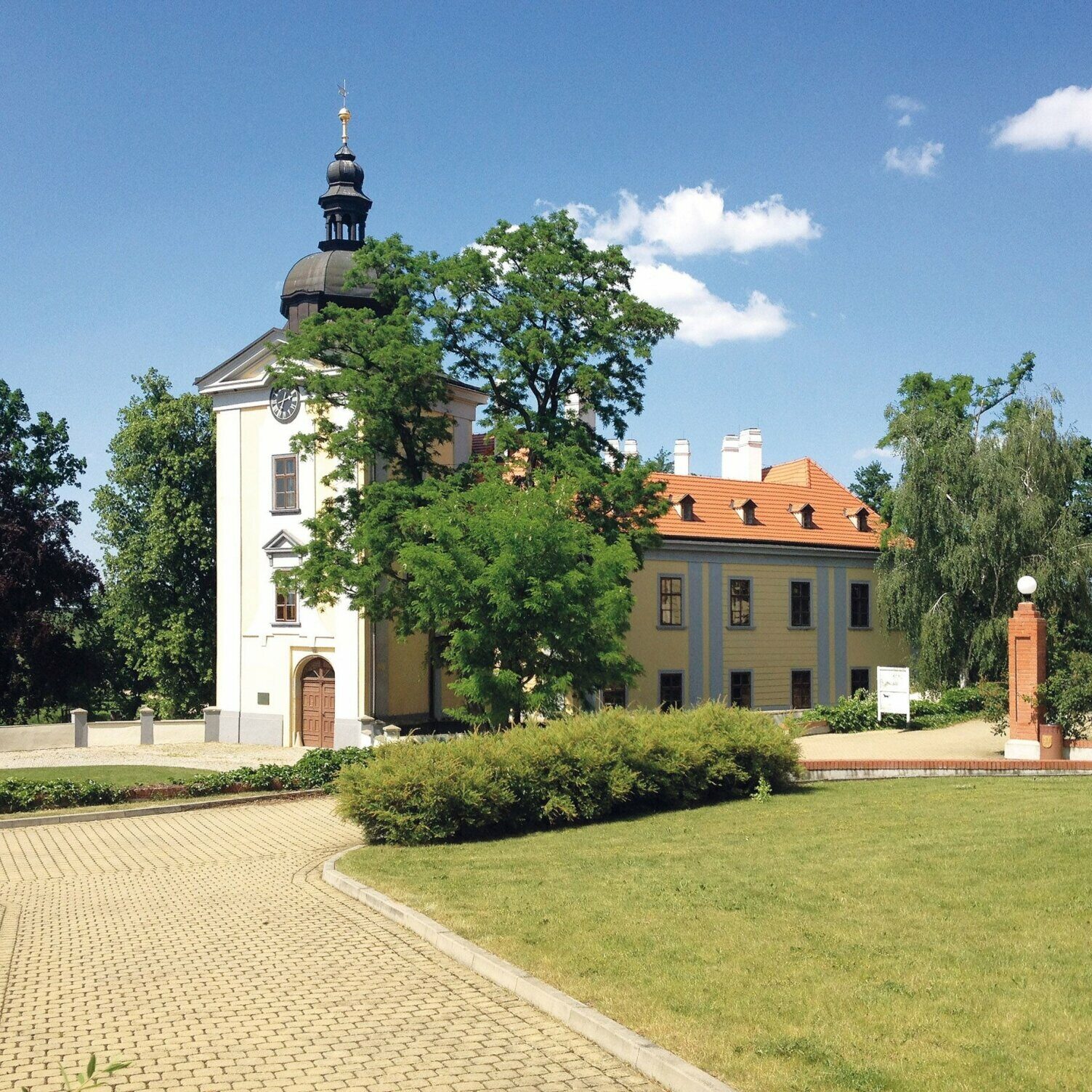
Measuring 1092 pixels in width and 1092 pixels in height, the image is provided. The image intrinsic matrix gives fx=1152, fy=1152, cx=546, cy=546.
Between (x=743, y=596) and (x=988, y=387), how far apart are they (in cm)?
1242

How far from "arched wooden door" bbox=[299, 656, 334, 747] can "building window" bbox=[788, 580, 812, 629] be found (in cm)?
1574

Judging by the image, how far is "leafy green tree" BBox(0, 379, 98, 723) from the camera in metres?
38.8

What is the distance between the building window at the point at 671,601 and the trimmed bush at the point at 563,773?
1763cm

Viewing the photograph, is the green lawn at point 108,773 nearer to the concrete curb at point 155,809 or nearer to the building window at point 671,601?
the concrete curb at point 155,809

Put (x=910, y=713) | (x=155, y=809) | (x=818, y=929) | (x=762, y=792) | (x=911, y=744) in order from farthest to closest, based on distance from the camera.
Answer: (x=910, y=713)
(x=911, y=744)
(x=155, y=809)
(x=762, y=792)
(x=818, y=929)

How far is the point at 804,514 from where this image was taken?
40.8 metres

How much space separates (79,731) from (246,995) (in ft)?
96.6

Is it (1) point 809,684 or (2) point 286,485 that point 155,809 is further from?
(1) point 809,684

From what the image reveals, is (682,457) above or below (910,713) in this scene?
above

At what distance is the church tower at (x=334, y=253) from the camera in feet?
116

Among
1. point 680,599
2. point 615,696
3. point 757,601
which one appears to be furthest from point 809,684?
point 615,696

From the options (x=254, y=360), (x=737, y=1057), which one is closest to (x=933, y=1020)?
(x=737, y=1057)

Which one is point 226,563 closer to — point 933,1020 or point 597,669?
point 597,669

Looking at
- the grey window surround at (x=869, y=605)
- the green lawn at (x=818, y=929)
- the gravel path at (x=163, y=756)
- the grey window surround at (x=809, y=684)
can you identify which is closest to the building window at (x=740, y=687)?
the grey window surround at (x=809, y=684)
